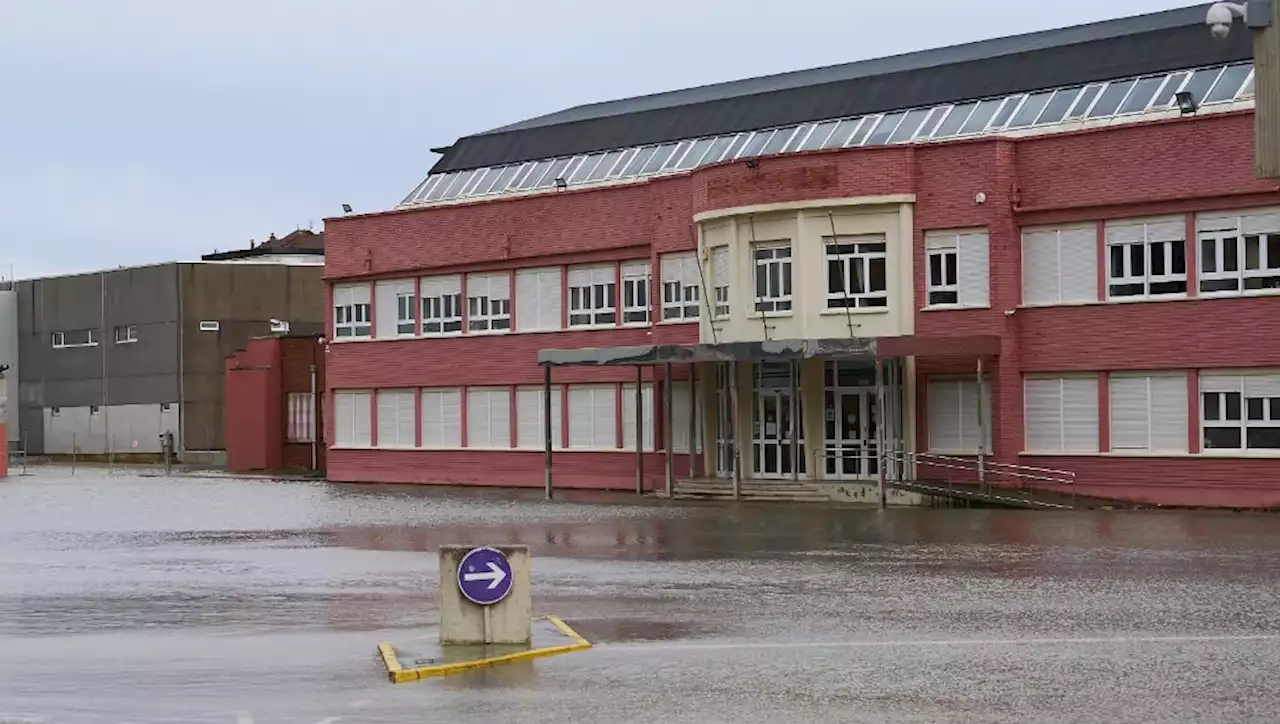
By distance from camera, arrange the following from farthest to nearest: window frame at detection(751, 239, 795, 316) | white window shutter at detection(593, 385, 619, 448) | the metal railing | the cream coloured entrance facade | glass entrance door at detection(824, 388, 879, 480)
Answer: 1. white window shutter at detection(593, 385, 619, 448)
2. glass entrance door at detection(824, 388, 879, 480)
3. window frame at detection(751, 239, 795, 316)
4. the cream coloured entrance facade
5. the metal railing

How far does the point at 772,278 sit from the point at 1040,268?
19.4ft

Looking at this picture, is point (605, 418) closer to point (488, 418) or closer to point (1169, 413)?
point (488, 418)

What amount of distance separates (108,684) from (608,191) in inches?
1370

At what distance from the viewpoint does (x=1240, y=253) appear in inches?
1468

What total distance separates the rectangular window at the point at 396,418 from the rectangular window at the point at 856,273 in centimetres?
1644

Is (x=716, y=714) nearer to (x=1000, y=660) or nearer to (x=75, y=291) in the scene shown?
(x=1000, y=660)

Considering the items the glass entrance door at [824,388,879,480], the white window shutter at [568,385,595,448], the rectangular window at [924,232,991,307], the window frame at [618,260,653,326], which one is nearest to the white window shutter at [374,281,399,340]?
the white window shutter at [568,385,595,448]

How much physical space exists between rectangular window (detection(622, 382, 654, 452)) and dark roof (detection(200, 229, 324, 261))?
150 ft

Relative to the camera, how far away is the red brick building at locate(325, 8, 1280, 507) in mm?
37906

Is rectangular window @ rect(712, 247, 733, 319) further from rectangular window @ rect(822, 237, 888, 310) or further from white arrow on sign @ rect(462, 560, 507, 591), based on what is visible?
white arrow on sign @ rect(462, 560, 507, 591)

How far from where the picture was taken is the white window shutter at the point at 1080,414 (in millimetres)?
39281

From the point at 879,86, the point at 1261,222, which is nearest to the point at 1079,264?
the point at 1261,222

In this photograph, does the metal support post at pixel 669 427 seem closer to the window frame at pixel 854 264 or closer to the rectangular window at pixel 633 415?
the rectangular window at pixel 633 415

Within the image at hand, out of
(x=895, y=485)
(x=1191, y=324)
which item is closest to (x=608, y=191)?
(x=895, y=485)
